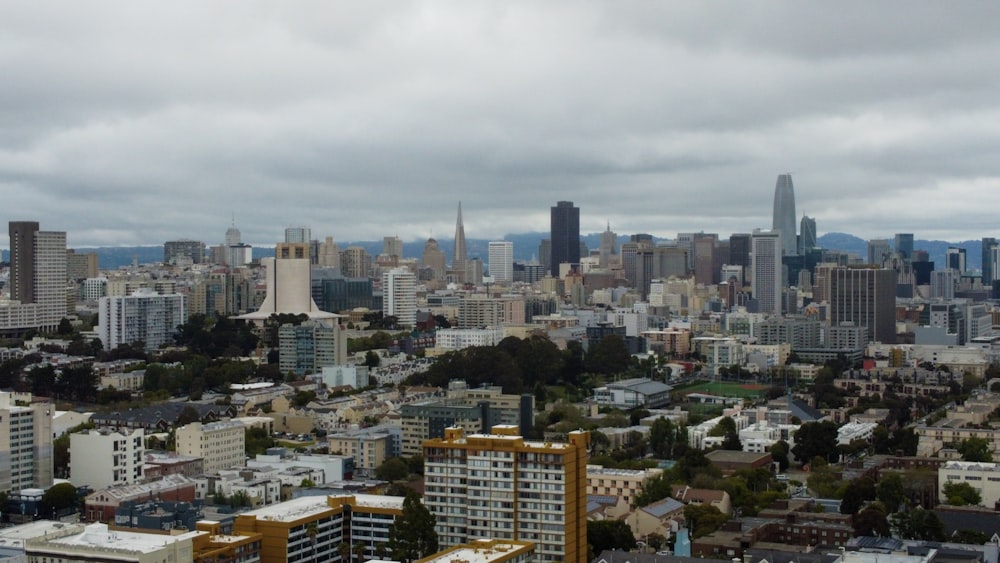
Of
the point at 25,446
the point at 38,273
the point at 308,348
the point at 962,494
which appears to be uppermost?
the point at 38,273

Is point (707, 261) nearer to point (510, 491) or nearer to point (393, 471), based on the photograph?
point (393, 471)

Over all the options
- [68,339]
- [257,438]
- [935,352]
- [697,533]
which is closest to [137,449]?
[257,438]

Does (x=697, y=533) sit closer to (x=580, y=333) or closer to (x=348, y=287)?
(x=580, y=333)

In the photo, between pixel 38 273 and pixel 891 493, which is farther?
pixel 38 273

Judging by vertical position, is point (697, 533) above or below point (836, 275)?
below

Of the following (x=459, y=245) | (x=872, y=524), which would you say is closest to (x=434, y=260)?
(x=459, y=245)

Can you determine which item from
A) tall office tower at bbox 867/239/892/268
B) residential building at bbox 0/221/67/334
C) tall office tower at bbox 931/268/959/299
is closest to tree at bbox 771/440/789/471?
residential building at bbox 0/221/67/334

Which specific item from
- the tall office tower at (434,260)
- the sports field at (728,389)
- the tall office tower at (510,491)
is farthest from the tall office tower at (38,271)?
the tall office tower at (434,260)
